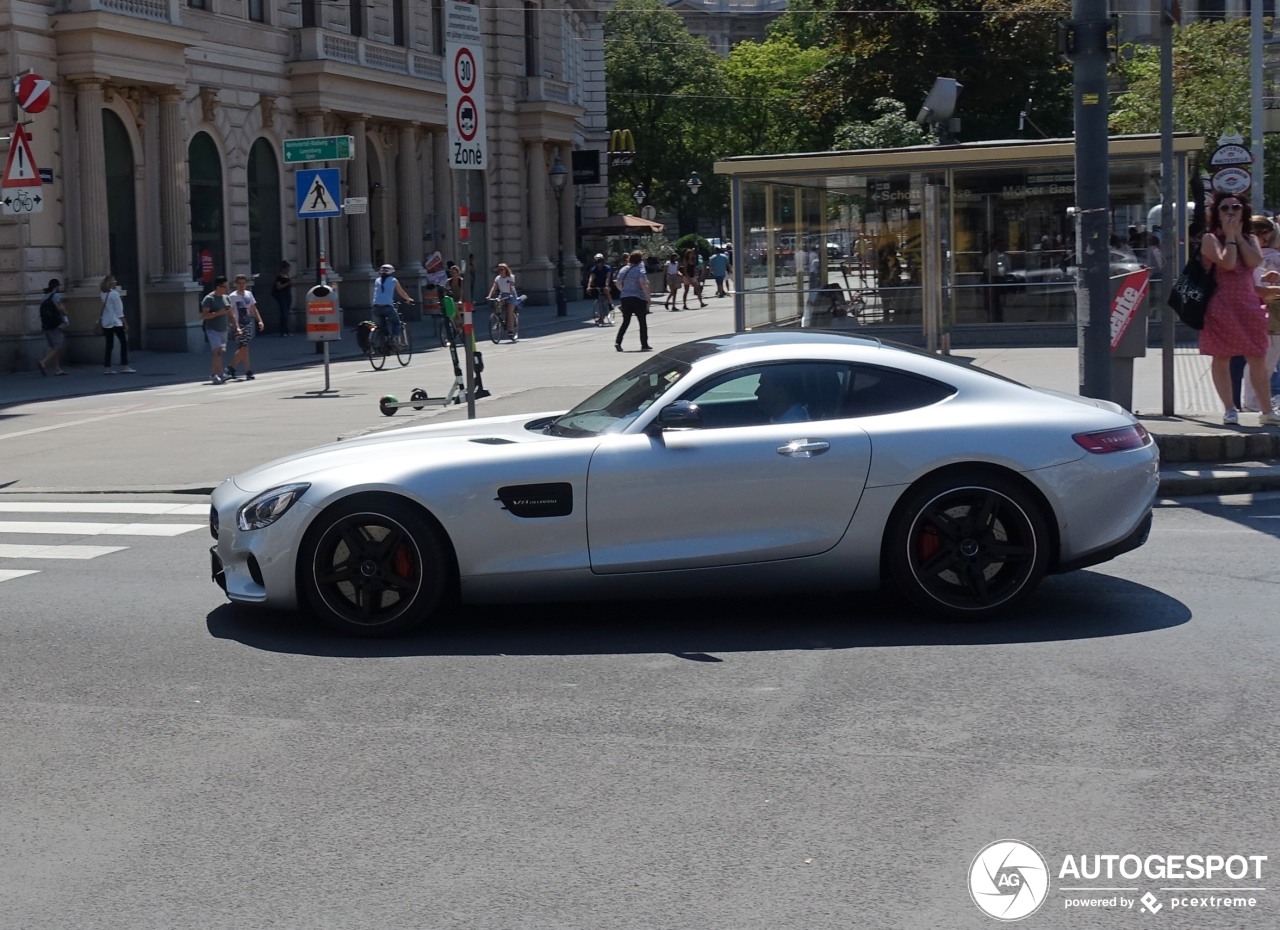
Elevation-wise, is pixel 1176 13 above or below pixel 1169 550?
above

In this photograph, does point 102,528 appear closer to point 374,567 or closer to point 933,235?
point 374,567

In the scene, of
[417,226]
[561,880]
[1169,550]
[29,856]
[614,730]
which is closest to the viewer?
[561,880]

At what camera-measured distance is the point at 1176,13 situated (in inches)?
537

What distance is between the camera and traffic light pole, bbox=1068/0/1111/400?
1251 centimetres

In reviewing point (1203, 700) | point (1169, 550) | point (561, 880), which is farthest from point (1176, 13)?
point (561, 880)

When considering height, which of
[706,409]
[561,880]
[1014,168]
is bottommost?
[561,880]

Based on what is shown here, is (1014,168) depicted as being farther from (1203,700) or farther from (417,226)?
(417,226)

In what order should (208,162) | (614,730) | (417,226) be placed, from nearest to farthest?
(614,730) → (208,162) → (417,226)

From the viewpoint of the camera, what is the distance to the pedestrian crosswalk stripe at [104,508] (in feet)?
41.6

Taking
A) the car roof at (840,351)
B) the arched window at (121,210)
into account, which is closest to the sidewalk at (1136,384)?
the arched window at (121,210)

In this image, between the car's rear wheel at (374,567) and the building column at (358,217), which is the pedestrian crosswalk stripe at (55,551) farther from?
the building column at (358,217)

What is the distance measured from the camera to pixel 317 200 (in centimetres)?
2300

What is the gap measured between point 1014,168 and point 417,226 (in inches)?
1026

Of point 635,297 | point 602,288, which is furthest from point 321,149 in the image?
point 602,288
